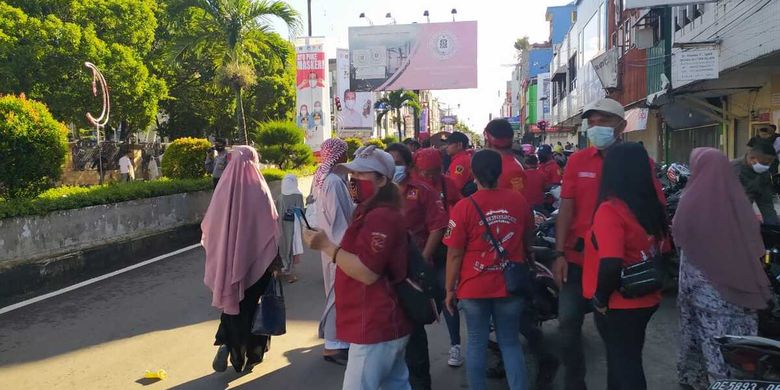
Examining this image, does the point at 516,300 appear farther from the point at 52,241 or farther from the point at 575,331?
the point at 52,241

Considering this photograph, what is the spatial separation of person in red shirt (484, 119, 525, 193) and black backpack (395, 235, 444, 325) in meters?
1.83

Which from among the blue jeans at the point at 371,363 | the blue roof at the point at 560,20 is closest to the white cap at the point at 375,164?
the blue jeans at the point at 371,363

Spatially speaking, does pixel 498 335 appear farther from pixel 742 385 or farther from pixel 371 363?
pixel 742 385

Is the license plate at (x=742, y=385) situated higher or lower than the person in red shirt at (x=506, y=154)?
lower

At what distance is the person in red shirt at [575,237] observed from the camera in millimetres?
3744

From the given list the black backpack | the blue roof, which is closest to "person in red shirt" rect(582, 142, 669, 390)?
the black backpack

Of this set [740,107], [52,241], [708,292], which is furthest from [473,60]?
[708,292]

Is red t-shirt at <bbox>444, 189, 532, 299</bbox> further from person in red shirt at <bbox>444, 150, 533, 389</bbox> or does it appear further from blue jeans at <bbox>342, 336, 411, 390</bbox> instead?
blue jeans at <bbox>342, 336, 411, 390</bbox>

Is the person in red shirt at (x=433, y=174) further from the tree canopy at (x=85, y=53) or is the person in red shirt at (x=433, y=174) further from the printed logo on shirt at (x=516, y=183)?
the tree canopy at (x=85, y=53)

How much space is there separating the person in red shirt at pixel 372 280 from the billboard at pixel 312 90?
27028 millimetres

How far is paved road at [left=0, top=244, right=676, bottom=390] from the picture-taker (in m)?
4.55

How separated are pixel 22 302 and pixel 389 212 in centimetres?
588

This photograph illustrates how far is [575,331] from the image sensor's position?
373 cm

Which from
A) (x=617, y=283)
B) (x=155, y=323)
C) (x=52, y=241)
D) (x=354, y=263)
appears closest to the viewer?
(x=354, y=263)
